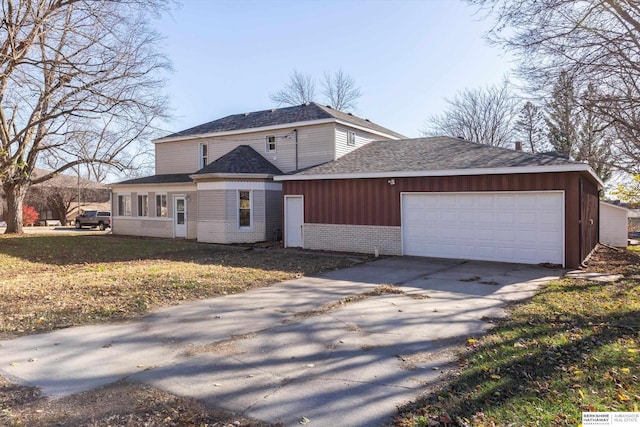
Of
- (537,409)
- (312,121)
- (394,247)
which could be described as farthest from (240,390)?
(312,121)

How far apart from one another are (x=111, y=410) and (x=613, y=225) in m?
25.2

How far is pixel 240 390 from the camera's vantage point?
4.30m

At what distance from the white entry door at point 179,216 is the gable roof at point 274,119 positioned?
4322 mm

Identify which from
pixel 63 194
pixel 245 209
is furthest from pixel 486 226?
pixel 63 194

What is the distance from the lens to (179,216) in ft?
73.2

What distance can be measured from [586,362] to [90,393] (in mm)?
5414

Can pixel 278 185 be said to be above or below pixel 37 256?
above

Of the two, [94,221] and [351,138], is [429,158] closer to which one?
[351,138]

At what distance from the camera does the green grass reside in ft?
12.0

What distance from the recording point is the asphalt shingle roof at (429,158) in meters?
13.4

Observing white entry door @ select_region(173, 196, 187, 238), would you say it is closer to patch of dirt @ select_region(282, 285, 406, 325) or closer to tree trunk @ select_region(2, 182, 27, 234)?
tree trunk @ select_region(2, 182, 27, 234)

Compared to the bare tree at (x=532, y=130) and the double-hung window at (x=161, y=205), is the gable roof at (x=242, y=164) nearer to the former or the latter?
Answer: the double-hung window at (x=161, y=205)

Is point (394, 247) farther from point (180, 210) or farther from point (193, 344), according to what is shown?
point (180, 210)

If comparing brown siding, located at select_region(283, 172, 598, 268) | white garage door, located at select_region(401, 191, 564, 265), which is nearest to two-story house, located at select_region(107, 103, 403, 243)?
brown siding, located at select_region(283, 172, 598, 268)
